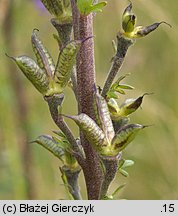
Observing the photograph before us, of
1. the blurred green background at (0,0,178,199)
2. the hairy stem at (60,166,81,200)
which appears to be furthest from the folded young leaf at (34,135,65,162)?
the blurred green background at (0,0,178,199)

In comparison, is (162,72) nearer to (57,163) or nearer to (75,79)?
(57,163)

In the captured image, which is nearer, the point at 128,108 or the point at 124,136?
the point at 124,136

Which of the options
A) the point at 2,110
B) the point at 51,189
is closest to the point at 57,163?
the point at 51,189

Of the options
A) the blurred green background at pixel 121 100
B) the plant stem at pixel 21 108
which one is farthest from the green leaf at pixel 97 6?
the plant stem at pixel 21 108

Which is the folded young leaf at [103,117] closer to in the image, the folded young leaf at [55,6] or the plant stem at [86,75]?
the plant stem at [86,75]

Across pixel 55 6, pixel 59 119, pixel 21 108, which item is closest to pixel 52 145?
pixel 59 119

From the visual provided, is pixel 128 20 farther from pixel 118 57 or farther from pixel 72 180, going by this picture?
pixel 72 180

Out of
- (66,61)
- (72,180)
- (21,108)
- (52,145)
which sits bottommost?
(72,180)

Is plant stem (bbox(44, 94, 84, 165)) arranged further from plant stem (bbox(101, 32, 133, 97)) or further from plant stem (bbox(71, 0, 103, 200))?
plant stem (bbox(101, 32, 133, 97))
